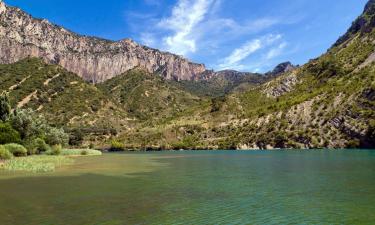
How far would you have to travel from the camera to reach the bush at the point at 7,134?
101 metres

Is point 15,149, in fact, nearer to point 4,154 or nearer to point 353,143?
point 4,154

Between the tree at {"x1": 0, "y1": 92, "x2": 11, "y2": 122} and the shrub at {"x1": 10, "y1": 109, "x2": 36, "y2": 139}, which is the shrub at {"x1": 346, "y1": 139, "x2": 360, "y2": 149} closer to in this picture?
the shrub at {"x1": 10, "y1": 109, "x2": 36, "y2": 139}

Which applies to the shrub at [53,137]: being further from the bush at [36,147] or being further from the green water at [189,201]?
the green water at [189,201]

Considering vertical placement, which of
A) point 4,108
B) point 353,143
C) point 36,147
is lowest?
point 36,147

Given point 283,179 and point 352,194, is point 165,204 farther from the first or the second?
point 283,179

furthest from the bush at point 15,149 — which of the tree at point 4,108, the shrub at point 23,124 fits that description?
the tree at point 4,108

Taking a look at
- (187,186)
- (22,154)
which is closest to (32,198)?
(187,186)

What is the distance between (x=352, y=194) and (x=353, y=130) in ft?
485

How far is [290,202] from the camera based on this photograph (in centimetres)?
3634

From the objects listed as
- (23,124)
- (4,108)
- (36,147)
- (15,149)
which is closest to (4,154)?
(15,149)

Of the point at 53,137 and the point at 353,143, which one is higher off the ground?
the point at 353,143

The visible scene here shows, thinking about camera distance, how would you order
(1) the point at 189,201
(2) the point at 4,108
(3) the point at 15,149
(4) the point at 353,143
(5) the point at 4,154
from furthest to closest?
(4) the point at 353,143 → (2) the point at 4,108 → (3) the point at 15,149 → (5) the point at 4,154 → (1) the point at 189,201

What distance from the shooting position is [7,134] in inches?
4031

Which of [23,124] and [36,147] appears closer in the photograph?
[23,124]
